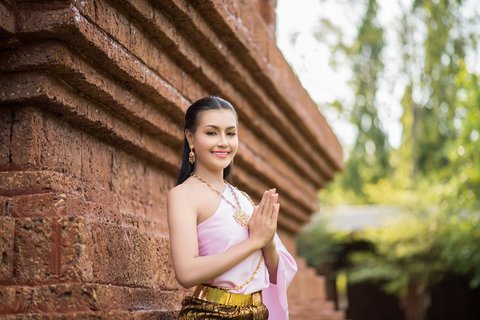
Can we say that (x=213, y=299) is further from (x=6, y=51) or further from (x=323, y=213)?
(x=323, y=213)

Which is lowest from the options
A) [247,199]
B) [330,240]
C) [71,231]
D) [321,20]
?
[71,231]

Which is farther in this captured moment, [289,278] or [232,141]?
[289,278]

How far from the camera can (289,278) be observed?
2.41 m

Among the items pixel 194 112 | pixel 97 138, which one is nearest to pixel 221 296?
pixel 194 112

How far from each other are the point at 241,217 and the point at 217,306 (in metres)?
0.27

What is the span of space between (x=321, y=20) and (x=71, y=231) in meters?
12.2

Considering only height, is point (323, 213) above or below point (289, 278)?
above

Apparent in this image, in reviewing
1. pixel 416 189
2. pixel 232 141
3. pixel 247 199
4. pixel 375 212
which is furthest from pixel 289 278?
pixel 375 212

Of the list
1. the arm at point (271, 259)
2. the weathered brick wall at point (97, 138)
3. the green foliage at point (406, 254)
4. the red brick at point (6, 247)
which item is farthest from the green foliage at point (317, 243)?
the red brick at point (6, 247)

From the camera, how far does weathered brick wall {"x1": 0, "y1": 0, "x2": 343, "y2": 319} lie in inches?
75.5

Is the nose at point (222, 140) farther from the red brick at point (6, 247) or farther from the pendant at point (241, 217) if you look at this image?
the red brick at point (6, 247)

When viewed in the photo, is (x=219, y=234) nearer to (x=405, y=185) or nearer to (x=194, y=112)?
(x=194, y=112)

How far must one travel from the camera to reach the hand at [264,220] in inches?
81.7

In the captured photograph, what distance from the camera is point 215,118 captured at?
2.21 m
